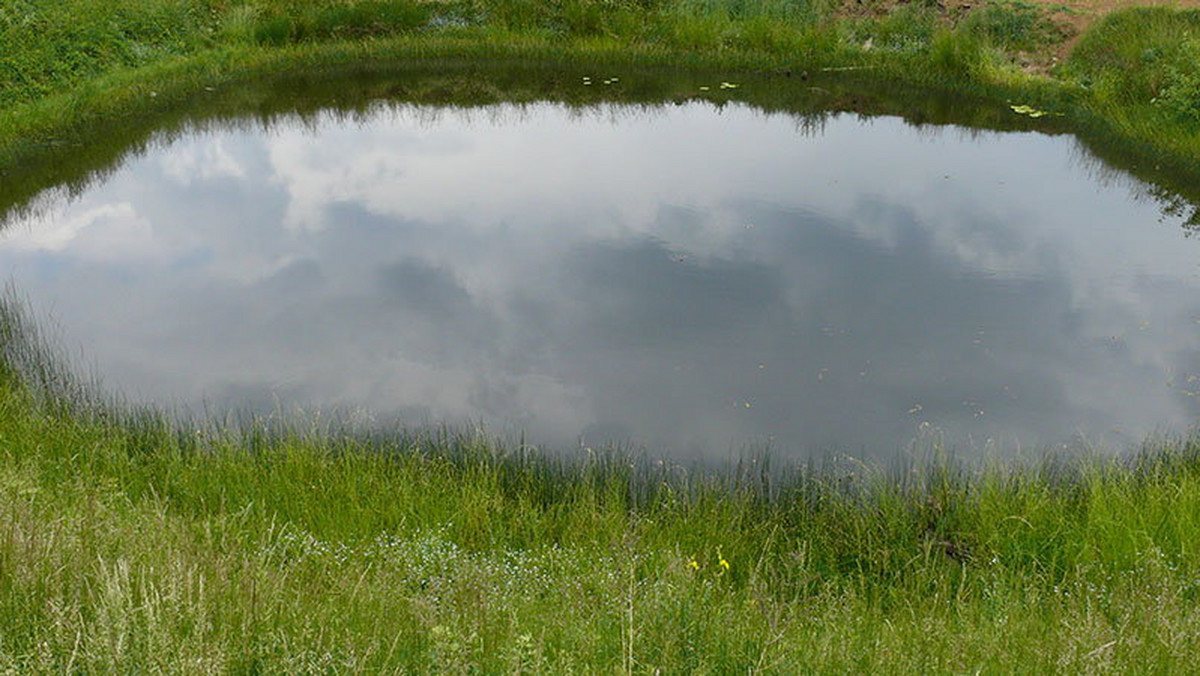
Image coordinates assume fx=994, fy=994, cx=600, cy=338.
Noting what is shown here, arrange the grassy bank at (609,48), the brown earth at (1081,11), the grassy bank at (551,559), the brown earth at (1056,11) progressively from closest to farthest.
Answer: the grassy bank at (551,559)
the grassy bank at (609,48)
the brown earth at (1056,11)
the brown earth at (1081,11)

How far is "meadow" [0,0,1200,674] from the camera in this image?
2.83 meters

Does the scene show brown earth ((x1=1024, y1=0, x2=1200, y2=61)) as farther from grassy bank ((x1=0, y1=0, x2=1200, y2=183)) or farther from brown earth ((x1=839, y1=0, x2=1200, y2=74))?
grassy bank ((x1=0, y1=0, x2=1200, y2=183))

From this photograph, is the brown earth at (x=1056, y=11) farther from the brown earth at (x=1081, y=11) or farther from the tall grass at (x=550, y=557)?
the tall grass at (x=550, y=557)

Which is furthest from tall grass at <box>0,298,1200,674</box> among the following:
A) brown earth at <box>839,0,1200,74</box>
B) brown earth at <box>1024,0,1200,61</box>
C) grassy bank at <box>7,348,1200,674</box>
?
brown earth at <box>1024,0,1200,61</box>

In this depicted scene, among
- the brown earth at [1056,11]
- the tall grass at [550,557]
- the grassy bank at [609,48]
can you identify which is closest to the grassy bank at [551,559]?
the tall grass at [550,557]

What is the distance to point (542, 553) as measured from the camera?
4785 millimetres

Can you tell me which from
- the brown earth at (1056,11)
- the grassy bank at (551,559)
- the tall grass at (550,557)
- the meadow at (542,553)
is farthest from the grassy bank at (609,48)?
the grassy bank at (551,559)

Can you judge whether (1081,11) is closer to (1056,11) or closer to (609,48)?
(1056,11)

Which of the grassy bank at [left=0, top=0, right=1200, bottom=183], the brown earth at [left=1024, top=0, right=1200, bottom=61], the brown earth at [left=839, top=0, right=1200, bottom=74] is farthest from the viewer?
the brown earth at [left=1024, top=0, right=1200, bottom=61]

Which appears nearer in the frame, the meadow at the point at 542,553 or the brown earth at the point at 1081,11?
the meadow at the point at 542,553

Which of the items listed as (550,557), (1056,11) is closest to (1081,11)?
(1056,11)

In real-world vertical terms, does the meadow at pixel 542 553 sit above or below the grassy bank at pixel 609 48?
below

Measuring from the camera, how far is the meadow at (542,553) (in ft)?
9.27

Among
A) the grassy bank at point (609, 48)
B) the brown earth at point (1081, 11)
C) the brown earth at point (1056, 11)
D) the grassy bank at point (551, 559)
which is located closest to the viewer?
the grassy bank at point (551, 559)
